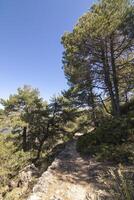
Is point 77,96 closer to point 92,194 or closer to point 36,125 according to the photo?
point 36,125

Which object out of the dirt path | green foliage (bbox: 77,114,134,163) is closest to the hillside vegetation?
green foliage (bbox: 77,114,134,163)

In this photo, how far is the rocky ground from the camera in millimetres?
6223

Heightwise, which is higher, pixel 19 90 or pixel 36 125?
pixel 19 90

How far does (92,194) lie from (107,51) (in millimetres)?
12110

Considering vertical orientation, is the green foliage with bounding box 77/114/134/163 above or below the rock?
above

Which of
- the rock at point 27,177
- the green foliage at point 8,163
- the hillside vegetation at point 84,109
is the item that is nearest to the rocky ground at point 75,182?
the hillside vegetation at point 84,109

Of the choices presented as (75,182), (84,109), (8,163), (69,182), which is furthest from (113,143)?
(84,109)

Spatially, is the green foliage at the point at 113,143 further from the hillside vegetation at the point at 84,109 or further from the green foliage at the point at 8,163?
the green foliage at the point at 8,163

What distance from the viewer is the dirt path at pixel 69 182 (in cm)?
631

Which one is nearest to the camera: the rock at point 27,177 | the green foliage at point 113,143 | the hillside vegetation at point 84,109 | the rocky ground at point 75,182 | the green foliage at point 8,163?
the rocky ground at point 75,182

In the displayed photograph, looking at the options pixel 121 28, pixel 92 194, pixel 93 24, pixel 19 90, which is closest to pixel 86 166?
pixel 92 194

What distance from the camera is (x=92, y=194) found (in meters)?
6.16

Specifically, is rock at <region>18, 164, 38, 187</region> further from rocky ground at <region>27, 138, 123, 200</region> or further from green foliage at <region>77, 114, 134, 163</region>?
green foliage at <region>77, 114, 134, 163</region>

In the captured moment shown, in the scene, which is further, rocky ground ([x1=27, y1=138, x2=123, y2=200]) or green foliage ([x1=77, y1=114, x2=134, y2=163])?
green foliage ([x1=77, y1=114, x2=134, y2=163])
